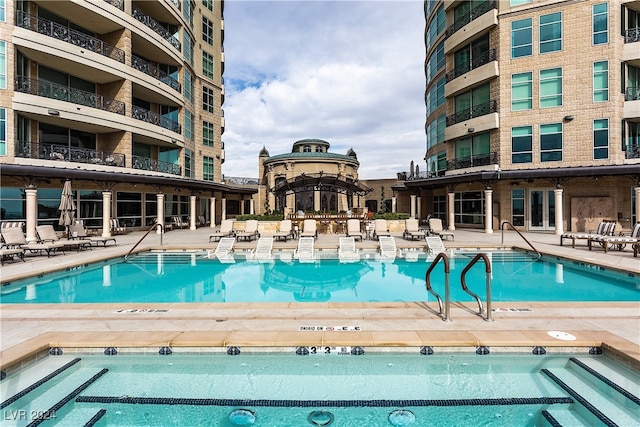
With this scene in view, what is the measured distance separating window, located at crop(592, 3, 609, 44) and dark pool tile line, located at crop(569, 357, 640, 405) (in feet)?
78.7

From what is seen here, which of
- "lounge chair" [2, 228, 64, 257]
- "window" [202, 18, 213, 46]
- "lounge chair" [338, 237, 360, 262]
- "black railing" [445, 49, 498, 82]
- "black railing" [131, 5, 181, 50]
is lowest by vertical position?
"lounge chair" [338, 237, 360, 262]

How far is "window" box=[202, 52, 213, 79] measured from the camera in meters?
30.8

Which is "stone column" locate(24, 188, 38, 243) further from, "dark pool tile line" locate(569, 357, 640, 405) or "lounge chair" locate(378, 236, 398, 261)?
"dark pool tile line" locate(569, 357, 640, 405)

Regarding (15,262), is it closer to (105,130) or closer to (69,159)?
(69,159)

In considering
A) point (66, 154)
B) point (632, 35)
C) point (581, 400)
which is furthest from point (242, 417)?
point (632, 35)

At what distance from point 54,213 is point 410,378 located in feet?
72.2

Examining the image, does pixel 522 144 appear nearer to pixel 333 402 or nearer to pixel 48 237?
pixel 333 402

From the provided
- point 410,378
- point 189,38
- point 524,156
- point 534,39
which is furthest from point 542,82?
point 189,38

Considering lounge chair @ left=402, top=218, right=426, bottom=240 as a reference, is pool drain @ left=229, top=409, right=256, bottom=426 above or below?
below

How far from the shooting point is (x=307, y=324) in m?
5.52

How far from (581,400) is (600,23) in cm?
2548

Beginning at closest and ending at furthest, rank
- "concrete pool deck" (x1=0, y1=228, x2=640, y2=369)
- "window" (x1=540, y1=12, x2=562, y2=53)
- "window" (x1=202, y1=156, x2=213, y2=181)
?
"concrete pool deck" (x1=0, y1=228, x2=640, y2=369), "window" (x1=540, y1=12, x2=562, y2=53), "window" (x1=202, y1=156, x2=213, y2=181)

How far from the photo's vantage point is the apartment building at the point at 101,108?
54.4 ft

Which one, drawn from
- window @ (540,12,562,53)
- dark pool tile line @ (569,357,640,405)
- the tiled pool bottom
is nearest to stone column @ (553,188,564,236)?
window @ (540,12,562,53)
